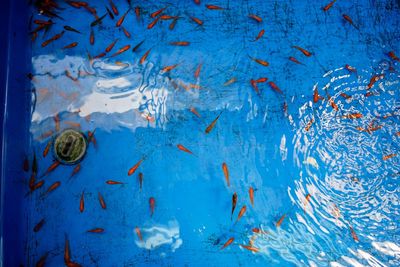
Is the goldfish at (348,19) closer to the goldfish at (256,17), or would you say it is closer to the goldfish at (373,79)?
the goldfish at (373,79)

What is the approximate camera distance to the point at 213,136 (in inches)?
68.7

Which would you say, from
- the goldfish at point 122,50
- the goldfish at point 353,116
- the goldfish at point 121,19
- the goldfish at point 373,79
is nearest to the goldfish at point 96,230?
the goldfish at point 122,50

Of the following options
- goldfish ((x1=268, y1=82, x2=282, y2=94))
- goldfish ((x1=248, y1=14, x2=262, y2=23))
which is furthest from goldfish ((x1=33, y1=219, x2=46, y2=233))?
goldfish ((x1=248, y1=14, x2=262, y2=23))

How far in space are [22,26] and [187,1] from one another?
2.82ft

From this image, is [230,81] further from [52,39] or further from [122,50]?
[52,39]

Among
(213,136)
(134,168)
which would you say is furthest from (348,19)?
(134,168)

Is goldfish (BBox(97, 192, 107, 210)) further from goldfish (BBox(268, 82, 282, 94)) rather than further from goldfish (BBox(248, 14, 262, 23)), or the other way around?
goldfish (BBox(248, 14, 262, 23))

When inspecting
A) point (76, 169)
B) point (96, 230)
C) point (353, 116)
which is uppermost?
point (353, 116)

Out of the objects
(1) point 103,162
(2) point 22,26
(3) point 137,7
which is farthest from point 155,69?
(2) point 22,26

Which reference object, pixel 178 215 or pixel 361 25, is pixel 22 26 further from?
pixel 361 25

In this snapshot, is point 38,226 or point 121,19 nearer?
point 38,226

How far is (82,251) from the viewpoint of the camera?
1.70 metres

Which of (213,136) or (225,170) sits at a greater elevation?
(213,136)

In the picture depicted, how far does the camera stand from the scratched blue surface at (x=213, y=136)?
169 centimetres
